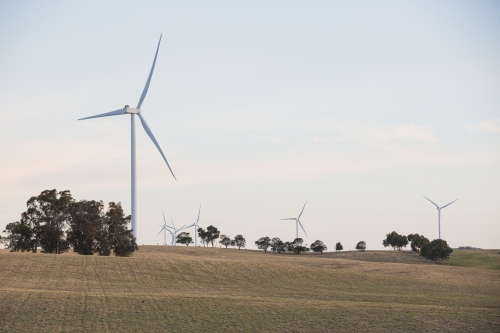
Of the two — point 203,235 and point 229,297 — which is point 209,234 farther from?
point 229,297

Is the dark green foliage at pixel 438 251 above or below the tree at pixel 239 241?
below

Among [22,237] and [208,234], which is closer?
[22,237]

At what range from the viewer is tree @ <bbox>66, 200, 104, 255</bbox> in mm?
88125

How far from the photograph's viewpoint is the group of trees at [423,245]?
10856 centimetres

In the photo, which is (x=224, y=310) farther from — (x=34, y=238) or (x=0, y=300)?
(x=34, y=238)

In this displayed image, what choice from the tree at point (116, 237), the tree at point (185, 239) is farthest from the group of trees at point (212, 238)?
the tree at point (116, 237)

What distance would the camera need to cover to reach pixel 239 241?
14988cm

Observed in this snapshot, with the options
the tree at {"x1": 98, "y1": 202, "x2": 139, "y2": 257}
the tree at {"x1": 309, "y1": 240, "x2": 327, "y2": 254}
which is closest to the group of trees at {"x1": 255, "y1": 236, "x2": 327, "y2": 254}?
the tree at {"x1": 309, "y1": 240, "x2": 327, "y2": 254}

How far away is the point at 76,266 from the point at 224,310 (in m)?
27.6

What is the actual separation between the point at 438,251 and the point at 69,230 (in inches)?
2155

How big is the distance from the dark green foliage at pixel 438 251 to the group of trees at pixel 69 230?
46.7m

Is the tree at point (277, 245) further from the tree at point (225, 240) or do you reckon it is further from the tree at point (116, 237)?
the tree at point (116, 237)

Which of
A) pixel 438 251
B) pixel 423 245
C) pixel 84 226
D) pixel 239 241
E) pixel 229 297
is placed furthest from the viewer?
pixel 239 241

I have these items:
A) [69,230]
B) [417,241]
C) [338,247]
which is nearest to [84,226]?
[69,230]
